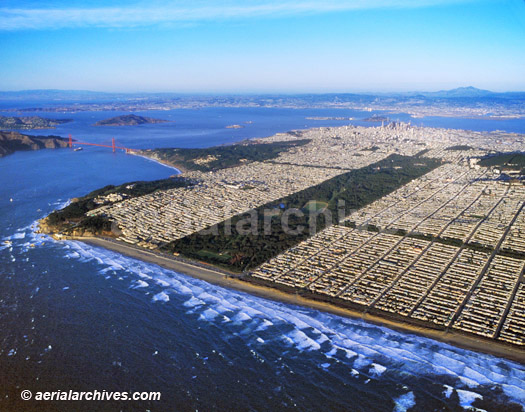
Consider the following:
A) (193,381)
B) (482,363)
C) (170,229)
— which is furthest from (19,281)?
(482,363)

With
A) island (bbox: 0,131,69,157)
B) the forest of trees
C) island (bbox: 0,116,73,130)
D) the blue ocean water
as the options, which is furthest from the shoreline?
island (bbox: 0,116,73,130)

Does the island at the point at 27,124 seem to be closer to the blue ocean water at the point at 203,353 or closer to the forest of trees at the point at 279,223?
the forest of trees at the point at 279,223

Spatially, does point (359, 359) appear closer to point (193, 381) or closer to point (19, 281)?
point (193, 381)

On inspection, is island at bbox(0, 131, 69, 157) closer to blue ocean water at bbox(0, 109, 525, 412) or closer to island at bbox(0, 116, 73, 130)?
island at bbox(0, 116, 73, 130)

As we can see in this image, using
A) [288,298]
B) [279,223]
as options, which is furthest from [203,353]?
[279,223]

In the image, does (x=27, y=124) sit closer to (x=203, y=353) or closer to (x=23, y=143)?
(x=23, y=143)

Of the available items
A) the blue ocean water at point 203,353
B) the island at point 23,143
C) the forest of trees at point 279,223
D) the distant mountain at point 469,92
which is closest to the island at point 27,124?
the island at point 23,143

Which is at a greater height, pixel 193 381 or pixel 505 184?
pixel 505 184

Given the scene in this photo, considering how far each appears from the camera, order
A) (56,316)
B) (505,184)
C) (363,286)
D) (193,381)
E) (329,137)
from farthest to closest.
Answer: (329,137) → (505,184) → (363,286) → (56,316) → (193,381)
